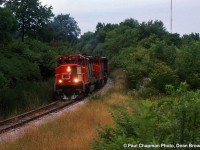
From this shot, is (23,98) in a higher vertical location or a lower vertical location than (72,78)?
lower

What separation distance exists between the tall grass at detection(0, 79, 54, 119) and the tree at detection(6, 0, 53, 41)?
1585 centimetres

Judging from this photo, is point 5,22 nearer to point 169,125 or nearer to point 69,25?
point 169,125

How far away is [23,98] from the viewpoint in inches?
916

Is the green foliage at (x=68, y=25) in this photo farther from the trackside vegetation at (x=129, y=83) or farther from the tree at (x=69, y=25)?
the trackside vegetation at (x=129, y=83)

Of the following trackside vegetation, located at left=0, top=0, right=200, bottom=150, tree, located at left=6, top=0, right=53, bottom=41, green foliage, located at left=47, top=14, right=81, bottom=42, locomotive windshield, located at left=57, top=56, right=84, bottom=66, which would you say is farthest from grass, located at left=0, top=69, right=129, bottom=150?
green foliage, located at left=47, top=14, right=81, bottom=42

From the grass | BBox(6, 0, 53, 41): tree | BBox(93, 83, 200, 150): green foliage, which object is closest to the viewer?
BBox(93, 83, 200, 150): green foliage

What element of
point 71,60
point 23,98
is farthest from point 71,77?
point 23,98

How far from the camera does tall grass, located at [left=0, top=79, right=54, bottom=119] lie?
2142cm

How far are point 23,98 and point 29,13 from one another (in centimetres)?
2103

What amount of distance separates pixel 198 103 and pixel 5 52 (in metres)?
26.3

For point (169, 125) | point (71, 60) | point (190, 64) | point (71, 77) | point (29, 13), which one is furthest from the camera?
point (29, 13)

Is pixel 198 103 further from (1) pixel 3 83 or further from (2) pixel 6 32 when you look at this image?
(2) pixel 6 32

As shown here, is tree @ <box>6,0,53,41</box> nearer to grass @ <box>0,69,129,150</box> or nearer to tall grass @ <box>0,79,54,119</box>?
tall grass @ <box>0,79,54,119</box>

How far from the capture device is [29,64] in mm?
30297
